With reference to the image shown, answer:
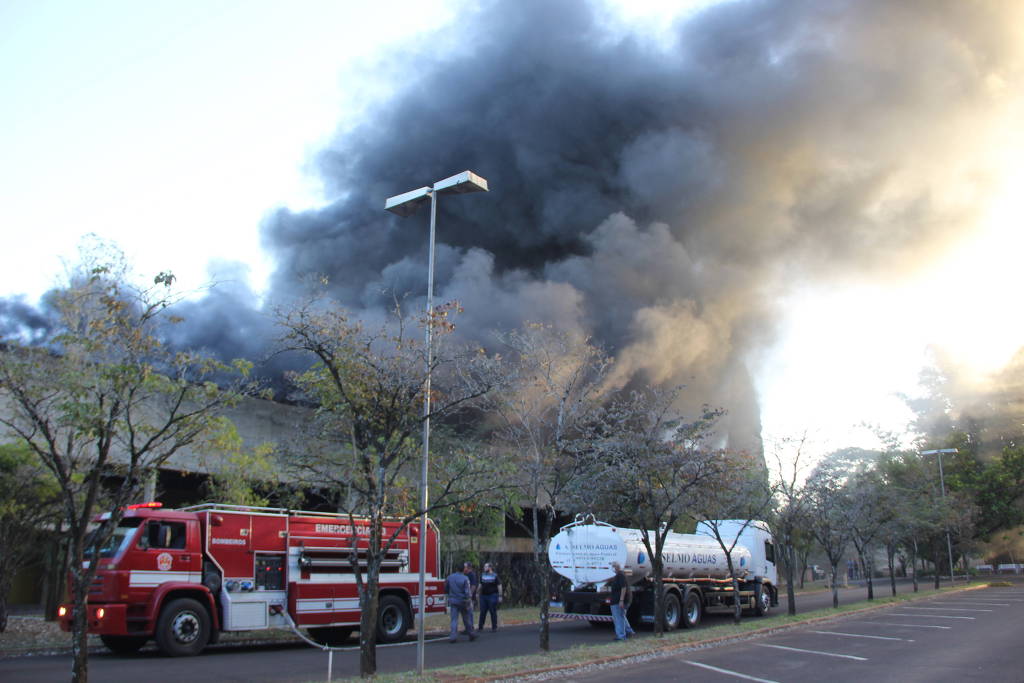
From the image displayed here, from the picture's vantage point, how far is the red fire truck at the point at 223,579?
13.5 metres

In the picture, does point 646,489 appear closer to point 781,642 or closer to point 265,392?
point 781,642

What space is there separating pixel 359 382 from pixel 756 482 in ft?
46.7

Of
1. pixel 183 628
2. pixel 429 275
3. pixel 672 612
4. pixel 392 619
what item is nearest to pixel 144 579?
pixel 183 628

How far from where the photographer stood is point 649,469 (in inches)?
630

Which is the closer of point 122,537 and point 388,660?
point 388,660

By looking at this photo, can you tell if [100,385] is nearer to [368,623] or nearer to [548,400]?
[368,623]

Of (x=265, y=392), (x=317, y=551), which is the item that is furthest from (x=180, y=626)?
(x=265, y=392)

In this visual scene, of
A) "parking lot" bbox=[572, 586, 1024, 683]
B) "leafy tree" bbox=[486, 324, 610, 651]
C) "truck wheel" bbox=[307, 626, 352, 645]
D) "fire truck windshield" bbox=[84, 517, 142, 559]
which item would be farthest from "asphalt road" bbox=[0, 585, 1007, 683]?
"leafy tree" bbox=[486, 324, 610, 651]

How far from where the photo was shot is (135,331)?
8.61 m

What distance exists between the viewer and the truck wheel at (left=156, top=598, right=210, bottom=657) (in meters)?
13.6

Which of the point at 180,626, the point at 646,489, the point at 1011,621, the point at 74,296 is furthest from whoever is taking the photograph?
the point at 1011,621

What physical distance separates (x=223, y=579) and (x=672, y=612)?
11.8m

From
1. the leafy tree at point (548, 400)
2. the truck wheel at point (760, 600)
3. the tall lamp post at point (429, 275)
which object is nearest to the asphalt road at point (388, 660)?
the tall lamp post at point (429, 275)

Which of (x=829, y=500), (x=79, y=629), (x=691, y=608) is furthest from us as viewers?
(x=829, y=500)
